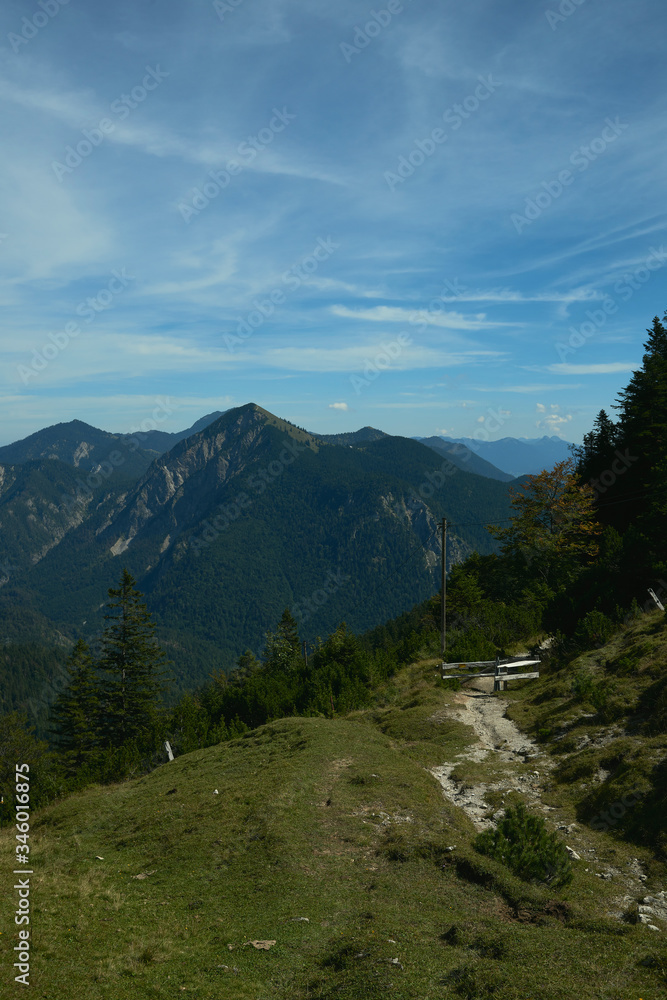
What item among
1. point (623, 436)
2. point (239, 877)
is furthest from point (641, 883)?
point (623, 436)

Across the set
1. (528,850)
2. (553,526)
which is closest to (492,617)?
(553,526)

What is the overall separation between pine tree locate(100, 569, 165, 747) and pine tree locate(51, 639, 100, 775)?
1.06 m

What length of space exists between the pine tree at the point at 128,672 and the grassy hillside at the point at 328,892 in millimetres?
34826

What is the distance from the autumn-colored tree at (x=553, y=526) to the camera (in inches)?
1622

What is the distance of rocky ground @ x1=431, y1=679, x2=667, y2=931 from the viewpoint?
32.9 feet

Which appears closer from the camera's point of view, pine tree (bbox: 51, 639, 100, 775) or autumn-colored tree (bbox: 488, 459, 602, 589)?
autumn-colored tree (bbox: 488, 459, 602, 589)

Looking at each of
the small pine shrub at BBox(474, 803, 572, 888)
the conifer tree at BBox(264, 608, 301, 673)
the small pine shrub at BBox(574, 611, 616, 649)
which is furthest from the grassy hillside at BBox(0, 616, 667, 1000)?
the conifer tree at BBox(264, 608, 301, 673)

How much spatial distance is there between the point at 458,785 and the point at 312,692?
670 inches

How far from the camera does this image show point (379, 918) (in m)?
9.49

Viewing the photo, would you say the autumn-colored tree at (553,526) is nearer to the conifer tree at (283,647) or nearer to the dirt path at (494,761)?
the dirt path at (494,761)

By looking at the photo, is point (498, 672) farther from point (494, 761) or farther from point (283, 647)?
point (283, 647)

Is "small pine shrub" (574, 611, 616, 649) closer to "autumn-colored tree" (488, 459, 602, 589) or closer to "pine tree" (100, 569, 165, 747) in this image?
"autumn-colored tree" (488, 459, 602, 589)

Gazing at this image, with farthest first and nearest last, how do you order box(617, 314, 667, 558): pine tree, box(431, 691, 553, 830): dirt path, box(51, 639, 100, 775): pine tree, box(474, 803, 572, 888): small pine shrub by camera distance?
box(51, 639, 100, 775): pine tree, box(617, 314, 667, 558): pine tree, box(431, 691, 553, 830): dirt path, box(474, 803, 572, 888): small pine shrub

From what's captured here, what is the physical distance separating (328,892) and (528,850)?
4133 millimetres
